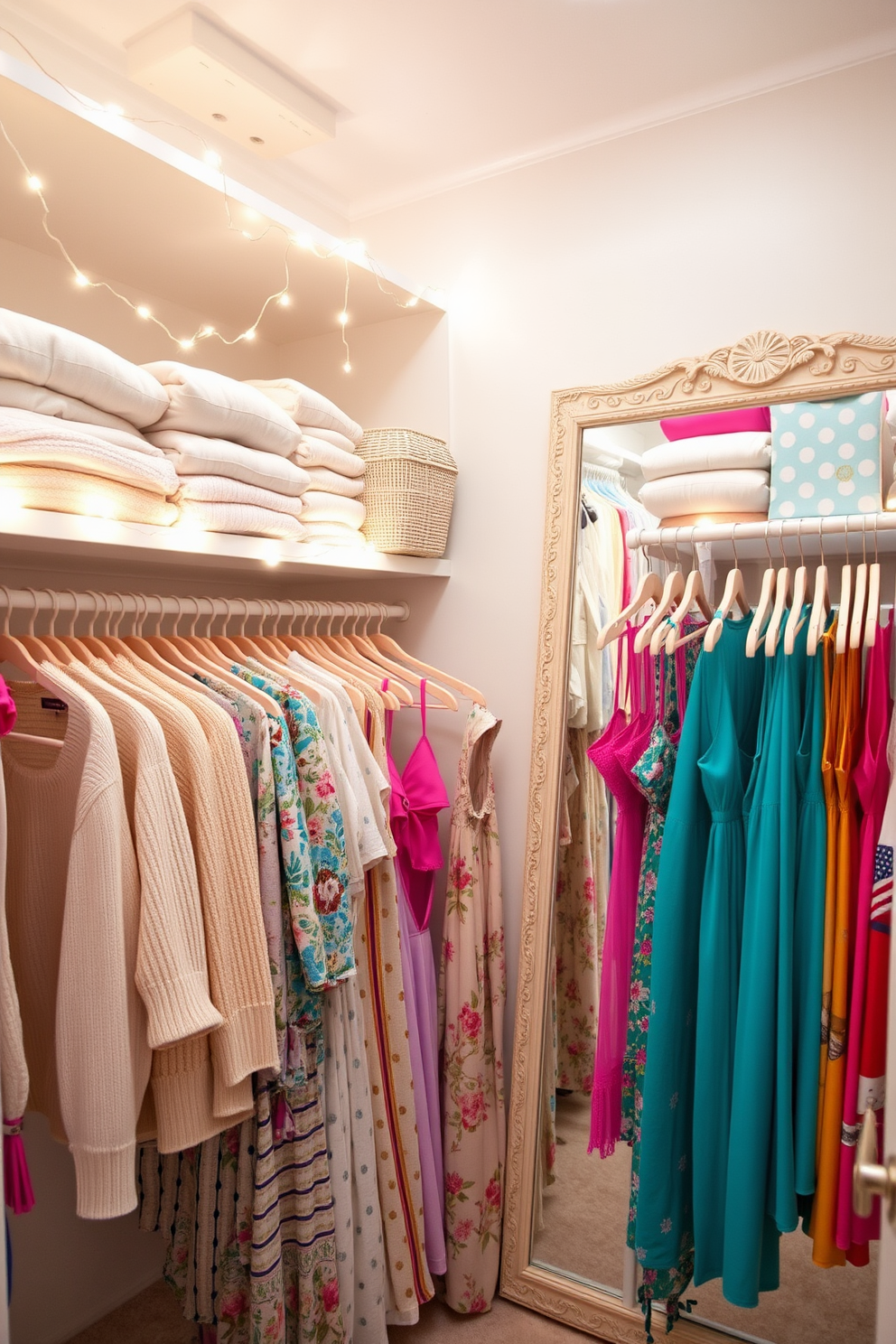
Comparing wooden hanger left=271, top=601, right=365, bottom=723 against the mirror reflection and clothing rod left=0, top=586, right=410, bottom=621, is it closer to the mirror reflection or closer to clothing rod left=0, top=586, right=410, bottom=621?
clothing rod left=0, top=586, right=410, bottom=621

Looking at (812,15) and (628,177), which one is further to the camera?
(628,177)

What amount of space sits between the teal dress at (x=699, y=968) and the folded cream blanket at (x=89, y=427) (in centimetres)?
104

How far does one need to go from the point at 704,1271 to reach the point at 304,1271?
0.71m

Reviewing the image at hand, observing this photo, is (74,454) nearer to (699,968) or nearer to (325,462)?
(325,462)

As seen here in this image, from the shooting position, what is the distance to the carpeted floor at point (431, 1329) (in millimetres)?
1900

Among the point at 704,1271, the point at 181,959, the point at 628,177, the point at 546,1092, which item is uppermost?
the point at 628,177

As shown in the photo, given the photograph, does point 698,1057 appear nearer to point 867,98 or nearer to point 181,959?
point 181,959

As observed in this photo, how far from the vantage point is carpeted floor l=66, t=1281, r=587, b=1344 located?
190cm

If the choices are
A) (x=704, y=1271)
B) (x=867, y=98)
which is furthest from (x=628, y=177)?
(x=704, y=1271)

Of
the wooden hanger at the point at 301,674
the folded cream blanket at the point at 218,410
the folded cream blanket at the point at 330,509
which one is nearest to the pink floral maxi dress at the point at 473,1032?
the wooden hanger at the point at 301,674

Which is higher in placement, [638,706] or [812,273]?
[812,273]

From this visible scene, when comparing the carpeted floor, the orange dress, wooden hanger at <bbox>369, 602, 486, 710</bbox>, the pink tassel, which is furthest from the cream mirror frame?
the pink tassel

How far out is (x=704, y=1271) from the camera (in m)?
1.62

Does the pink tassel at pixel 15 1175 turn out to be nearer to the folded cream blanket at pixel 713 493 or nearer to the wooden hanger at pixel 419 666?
the wooden hanger at pixel 419 666
